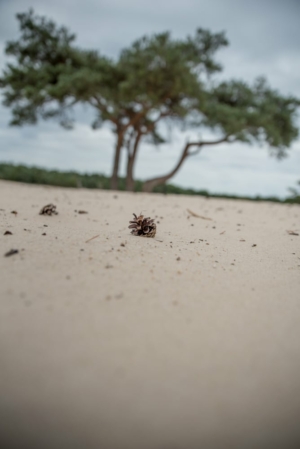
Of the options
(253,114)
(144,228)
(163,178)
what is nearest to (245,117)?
(253,114)

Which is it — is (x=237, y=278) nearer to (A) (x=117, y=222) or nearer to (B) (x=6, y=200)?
(A) (x=117, y=222)

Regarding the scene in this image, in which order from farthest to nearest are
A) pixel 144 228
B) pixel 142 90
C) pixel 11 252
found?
pixel 142 90, pixel 144 228, pixel 11 252

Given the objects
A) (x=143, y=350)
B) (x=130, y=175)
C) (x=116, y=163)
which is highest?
(x=116, y=163)

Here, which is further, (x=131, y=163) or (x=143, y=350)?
(x=131, y=163)

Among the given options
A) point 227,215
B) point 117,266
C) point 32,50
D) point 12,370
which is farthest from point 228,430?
point 32,50

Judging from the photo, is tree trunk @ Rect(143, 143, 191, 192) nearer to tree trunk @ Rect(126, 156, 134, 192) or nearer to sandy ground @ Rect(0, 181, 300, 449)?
tree trunk @ Rect(126, 156, 134, 192)

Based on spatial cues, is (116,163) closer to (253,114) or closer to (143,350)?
(253,114)

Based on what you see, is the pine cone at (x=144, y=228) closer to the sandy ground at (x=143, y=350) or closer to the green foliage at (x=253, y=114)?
the sandy ground at (x=143, y=350)

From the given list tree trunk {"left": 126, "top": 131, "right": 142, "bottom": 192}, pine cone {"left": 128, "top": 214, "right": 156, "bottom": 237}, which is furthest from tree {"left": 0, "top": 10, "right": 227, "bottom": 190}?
pine cone {"left": 128, "top": 214, "right": 156, "bottom": 237}
